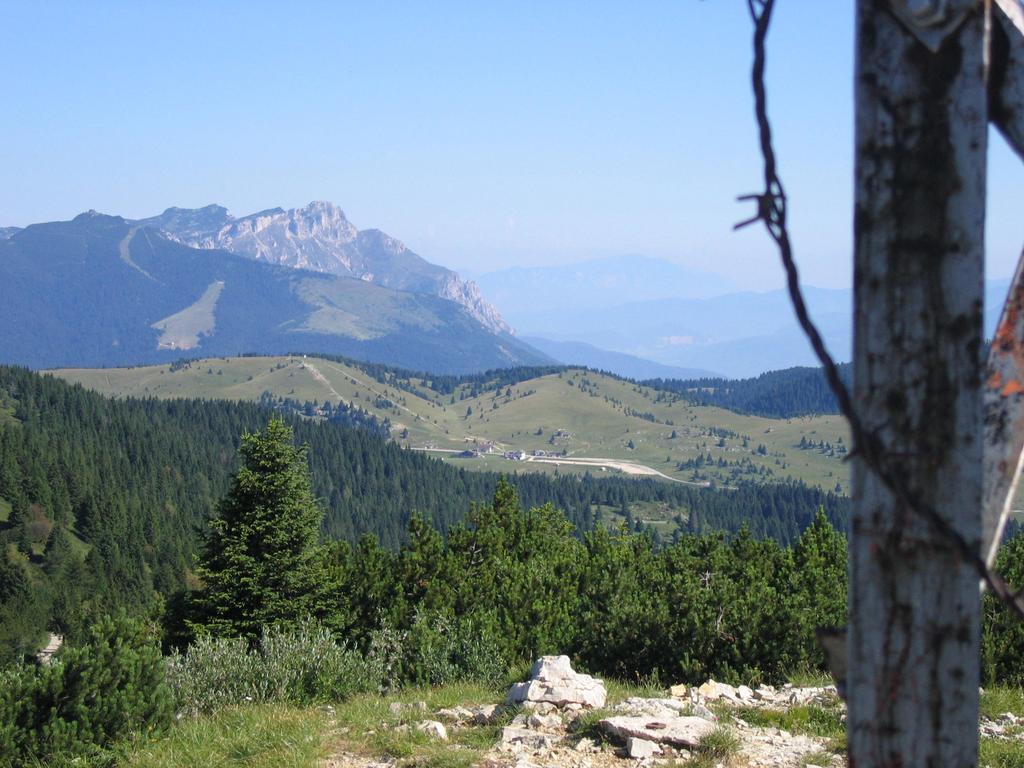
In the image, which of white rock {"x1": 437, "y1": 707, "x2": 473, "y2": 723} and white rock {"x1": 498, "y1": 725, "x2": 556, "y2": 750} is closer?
white rock {"x1": 498, "y1": 725, "x2": 556, "y2": 750}

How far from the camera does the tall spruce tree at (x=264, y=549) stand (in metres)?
26.4

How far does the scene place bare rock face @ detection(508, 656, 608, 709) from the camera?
9938mm

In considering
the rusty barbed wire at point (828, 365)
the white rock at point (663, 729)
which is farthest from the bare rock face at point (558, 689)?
the rusty barbed wire at point (828, 365)

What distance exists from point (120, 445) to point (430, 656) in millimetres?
162182

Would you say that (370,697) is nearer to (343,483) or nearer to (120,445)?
(120,445)

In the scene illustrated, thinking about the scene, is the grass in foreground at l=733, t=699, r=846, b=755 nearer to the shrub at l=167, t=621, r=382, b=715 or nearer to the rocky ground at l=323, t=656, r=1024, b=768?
the rocky ground at l=323, t=656, r=1024, b=768

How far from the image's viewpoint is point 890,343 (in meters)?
2.72

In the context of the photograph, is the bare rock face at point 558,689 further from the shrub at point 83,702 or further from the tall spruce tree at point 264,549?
the tall spruce tree at point 264,549

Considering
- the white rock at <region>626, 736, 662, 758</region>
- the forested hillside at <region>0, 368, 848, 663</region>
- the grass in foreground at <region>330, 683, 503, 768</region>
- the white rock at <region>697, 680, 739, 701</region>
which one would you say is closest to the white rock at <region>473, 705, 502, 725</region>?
the grass in foreground at <region>330, 683, 503, 768</region>

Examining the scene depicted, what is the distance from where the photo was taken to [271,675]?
12.1 metres

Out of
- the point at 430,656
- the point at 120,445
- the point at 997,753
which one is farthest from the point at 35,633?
the point at 997,753

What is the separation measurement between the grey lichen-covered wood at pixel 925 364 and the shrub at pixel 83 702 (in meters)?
9.08

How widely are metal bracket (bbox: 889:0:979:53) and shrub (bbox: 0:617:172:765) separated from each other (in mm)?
9836

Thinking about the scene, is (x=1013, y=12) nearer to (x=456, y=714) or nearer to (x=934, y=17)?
(x=934, y=17)
